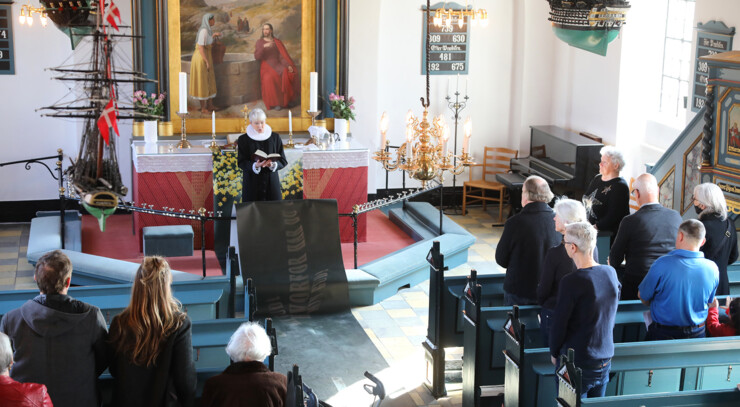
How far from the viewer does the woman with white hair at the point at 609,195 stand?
677 centimetres

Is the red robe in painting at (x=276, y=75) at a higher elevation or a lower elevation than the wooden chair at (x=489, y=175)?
higher

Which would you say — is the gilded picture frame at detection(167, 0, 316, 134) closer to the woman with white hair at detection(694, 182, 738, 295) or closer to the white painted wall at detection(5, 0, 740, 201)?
the white painted wall at detection(5, 0, 740, 201)

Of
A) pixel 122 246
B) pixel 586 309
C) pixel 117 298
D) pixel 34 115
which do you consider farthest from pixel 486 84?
pixel 586 309

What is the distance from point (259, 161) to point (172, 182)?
65.5 inches

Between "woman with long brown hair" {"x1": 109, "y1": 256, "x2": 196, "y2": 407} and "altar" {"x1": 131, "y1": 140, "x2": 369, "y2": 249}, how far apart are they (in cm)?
587

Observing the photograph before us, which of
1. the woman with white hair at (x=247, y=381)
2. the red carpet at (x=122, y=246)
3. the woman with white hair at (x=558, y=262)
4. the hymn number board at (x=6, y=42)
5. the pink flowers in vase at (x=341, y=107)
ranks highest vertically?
the hymn number board at (x=6, y=42)

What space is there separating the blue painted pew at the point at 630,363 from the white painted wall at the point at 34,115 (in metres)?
8.27

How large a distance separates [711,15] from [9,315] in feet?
27.8

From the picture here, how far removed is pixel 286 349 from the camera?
7645 millimetres

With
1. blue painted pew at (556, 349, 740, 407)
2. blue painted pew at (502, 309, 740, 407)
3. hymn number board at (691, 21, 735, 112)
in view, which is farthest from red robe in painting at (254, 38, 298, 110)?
blue painted pew at (556, 349, 740, 407)

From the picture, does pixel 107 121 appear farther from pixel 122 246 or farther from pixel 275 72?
pixel 275 72

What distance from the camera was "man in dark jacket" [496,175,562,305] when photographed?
230 inches

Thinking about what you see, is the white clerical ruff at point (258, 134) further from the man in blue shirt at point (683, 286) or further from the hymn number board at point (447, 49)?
the man in blue shirt at point (683, 286)

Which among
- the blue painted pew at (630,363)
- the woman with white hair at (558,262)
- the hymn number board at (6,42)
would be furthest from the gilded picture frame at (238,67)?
the blue painted pew at (630,363)
